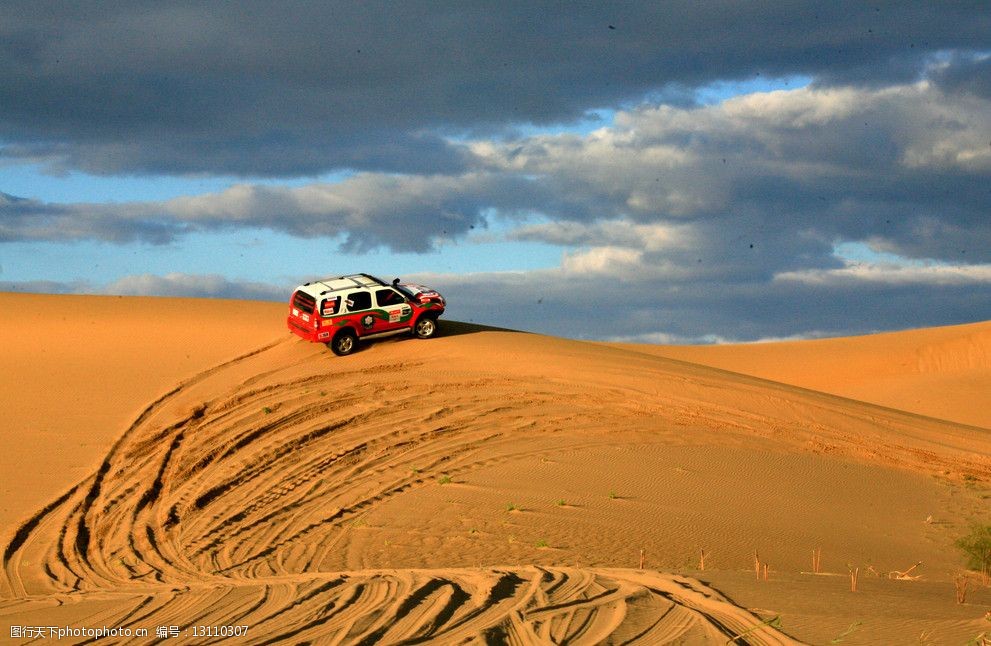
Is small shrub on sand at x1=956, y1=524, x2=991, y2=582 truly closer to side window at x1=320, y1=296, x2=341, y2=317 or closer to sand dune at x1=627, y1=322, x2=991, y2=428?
side window at x1=320, y1=296, x2=341, y2=317

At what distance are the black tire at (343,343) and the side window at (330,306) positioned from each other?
614mm

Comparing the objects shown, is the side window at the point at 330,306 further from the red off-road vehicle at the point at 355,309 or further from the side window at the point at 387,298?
the side window at the point at 387,298

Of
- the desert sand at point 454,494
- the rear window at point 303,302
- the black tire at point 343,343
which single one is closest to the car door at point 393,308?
the desert sand at point 454,494

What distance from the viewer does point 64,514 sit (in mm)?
16875

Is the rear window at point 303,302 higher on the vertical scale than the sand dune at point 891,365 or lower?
higher

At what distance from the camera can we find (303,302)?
23.6 meters

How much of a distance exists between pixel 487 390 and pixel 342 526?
6959 millimetres

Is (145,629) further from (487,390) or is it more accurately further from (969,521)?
(969,521)

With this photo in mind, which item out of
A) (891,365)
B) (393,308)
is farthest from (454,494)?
(891,365)

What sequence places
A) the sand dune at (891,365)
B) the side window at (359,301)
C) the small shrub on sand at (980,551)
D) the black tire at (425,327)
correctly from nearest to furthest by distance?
the small shrub on sand at (980,551)
the side window at (359,301)
the black tire at (425,327)
the sand dune at (891,365)

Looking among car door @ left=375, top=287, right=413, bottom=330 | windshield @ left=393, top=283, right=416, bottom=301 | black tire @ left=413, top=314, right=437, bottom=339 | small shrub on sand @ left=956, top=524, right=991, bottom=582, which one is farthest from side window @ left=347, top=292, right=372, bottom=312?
small shrub on sand @ left=956, top=524, right=991, bottom=582

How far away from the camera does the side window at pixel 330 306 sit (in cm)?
2311

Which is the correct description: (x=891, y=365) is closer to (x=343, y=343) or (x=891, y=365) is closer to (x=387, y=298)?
(x=387, y=298)

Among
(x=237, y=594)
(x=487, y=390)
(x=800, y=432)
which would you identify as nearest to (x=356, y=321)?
(x=487, y=390)
